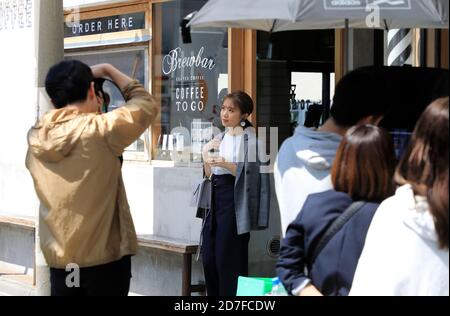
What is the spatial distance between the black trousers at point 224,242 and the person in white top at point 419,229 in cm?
368

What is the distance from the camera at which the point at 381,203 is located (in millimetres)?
3324

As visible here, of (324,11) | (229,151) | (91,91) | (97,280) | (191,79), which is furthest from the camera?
(191,79)

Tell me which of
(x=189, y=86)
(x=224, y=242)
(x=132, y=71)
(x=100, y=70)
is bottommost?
(x=224, y=242)

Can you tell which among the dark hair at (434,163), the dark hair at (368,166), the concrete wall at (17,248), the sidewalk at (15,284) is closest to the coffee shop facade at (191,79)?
the sidewalk at (15,284)

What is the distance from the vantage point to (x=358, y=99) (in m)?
4.13

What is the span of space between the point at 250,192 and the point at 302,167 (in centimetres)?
254

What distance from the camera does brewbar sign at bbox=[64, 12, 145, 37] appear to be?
8734mm

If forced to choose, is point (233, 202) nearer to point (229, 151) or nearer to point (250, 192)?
point (250, 192)

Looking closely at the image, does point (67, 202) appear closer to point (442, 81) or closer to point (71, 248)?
point (71, 248)

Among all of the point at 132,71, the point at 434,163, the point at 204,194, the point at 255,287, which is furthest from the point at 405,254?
the point at 132,71

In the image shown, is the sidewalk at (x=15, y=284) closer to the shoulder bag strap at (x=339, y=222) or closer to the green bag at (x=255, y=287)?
the green bag at (x=255, y=287)

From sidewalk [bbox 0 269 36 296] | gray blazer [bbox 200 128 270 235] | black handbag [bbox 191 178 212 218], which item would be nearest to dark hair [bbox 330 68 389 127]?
gray blazer [bbox 200 128 270 235]

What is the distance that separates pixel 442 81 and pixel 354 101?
979 mm
